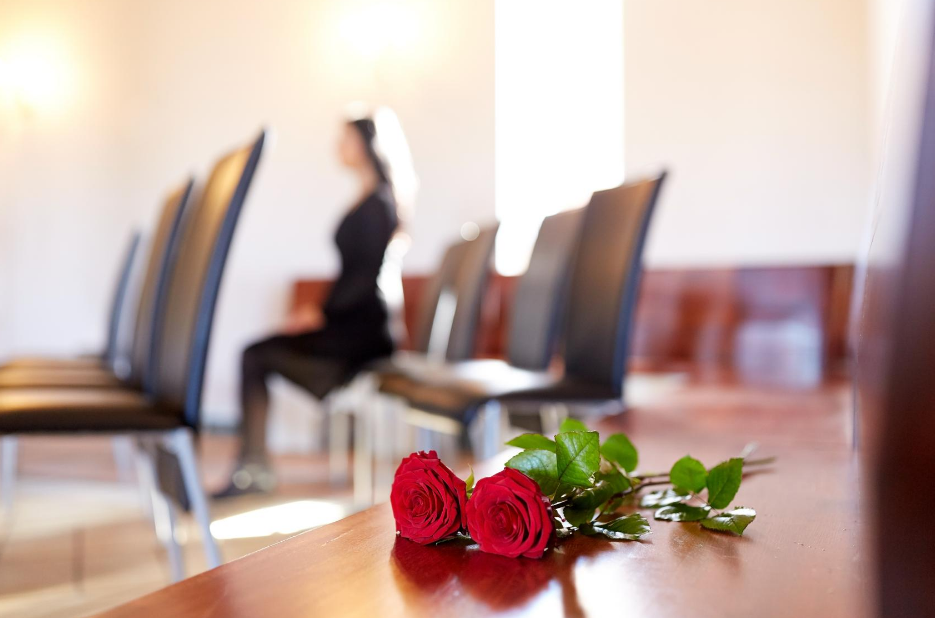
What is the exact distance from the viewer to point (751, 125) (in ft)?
13.2

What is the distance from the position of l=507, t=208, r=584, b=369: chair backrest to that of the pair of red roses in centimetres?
155

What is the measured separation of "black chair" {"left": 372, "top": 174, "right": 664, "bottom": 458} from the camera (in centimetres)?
169

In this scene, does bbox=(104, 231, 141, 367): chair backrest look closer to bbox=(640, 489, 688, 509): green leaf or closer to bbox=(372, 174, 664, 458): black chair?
bbox=(372, 174, 664, 458): black chair

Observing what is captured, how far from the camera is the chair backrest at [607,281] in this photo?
5.56ft

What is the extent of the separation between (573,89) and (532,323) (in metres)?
2.49

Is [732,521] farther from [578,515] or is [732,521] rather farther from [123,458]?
[123,458]

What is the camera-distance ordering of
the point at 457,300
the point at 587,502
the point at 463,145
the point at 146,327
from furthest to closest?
1. the point at 463,145
2. the point at 457,300
3. the point at 146,327
4. the point at 587,502

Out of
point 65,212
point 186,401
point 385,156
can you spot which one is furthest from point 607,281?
point 65,212

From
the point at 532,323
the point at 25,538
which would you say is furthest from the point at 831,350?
the point at 25,538

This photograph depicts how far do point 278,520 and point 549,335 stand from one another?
1.02m

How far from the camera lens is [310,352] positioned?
2.85 meters

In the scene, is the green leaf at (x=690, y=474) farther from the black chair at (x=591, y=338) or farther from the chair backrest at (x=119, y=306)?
the chair backrest at (x=119, y=306)

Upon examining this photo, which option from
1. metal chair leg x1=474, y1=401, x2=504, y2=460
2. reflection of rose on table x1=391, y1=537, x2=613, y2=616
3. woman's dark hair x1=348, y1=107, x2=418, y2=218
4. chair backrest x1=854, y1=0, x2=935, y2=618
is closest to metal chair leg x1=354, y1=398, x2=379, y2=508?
woman's dark hair x1=348, y1=107, x2=418, y2=218

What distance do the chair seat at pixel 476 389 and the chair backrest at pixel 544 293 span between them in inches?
2.4
